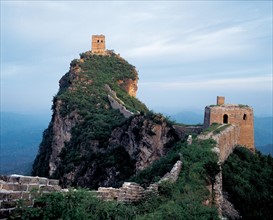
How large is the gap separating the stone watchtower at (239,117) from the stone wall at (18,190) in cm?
2081

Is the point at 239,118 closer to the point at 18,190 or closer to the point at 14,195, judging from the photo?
the point at 18,190

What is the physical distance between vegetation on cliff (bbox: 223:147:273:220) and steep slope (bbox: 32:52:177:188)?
8.87 metres

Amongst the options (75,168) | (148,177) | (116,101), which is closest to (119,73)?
(116,101)

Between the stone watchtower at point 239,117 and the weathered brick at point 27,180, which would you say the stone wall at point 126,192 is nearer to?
the weathered brick at point 27,180

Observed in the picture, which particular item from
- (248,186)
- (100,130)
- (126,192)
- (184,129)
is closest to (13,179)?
(126,192)

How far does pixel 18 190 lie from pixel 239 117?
22.8 meters

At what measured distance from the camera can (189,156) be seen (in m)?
15.5

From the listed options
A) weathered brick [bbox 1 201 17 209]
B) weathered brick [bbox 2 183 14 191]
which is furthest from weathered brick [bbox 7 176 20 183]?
weathered brick [bbox 1 201 17 209]

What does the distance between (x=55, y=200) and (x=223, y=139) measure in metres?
15.1

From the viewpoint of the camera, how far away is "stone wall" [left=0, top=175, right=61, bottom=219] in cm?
657

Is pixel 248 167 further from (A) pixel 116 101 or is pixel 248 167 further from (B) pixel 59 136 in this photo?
(B) pixel 59 136

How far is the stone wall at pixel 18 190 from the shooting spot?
21.5 ft

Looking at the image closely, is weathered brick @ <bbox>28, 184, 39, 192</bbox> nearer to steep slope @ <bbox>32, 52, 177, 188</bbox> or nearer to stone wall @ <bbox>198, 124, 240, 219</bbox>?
stone wall @ <bbox>198, 124, 240, 219</bbox>

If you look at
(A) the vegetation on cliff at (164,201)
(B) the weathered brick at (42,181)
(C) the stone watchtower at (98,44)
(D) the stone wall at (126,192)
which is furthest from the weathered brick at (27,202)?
(C) the stone watchtower at (98,44)
